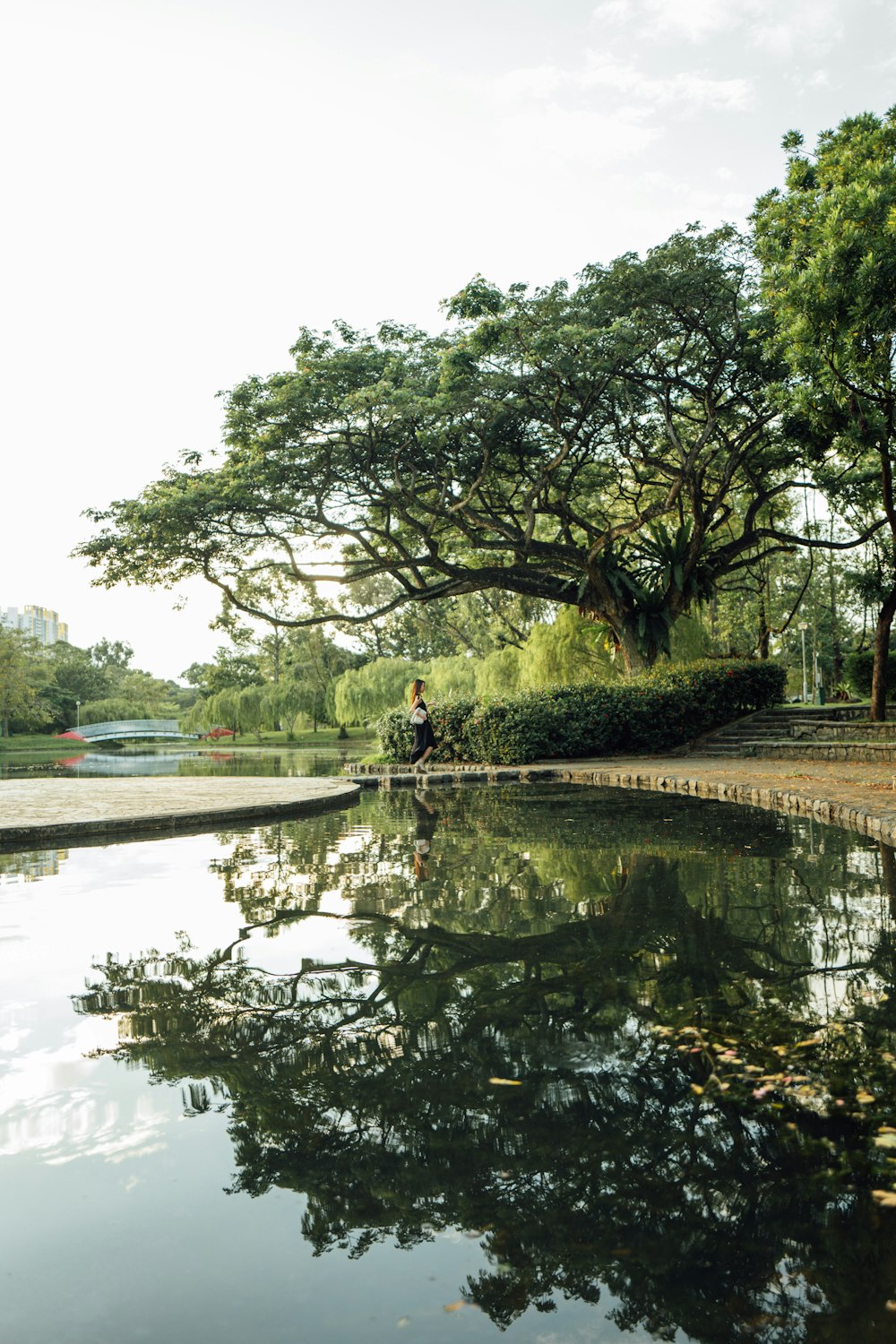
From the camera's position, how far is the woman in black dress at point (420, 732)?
16.8m

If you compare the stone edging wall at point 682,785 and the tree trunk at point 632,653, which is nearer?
the stone edging wall at point 682,785

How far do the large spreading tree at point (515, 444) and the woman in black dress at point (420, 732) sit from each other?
145 inches

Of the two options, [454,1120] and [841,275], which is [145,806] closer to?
[454,1120]

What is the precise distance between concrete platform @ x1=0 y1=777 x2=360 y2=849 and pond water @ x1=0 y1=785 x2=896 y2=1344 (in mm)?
3622

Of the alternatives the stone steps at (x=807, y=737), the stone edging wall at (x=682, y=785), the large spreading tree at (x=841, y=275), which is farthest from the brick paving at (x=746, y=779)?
→ the large spreading tree at (x=841, y=275)

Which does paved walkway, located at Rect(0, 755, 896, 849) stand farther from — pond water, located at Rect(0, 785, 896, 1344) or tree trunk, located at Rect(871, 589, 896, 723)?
pond water, located at Rect(0, 785, 896, 1344)

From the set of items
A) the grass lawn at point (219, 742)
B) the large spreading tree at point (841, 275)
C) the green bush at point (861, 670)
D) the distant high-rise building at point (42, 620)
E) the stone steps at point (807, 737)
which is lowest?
the grass lawn at point (219, 742)

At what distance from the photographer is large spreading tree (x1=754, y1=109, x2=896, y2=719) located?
11.2 meters

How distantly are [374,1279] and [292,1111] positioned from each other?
0.90 m

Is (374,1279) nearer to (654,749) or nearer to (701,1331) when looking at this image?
(701,1331)

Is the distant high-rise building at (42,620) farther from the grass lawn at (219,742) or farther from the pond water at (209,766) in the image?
the pond water at (209,766)

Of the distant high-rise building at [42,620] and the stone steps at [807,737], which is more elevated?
the distant high-rise building at [42,620]

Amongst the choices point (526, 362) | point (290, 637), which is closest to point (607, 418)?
point (526, 362)

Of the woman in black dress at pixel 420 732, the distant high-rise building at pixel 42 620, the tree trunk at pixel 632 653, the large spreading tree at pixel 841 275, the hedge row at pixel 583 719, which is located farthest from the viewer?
the distant high-rise building at pixel 42 620
